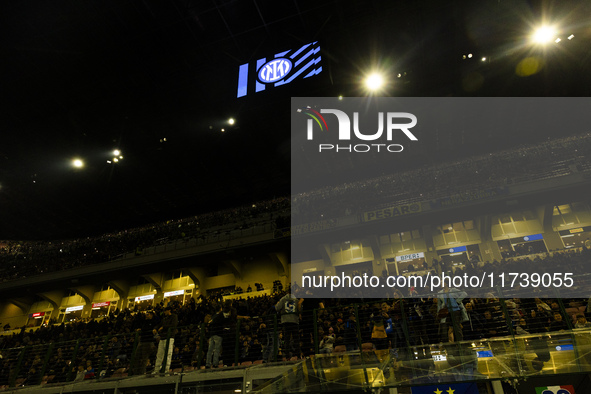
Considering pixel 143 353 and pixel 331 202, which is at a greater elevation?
pixel 331 202

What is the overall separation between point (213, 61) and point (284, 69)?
13.9ft

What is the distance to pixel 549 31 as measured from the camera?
1195 cm

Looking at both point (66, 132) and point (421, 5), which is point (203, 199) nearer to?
point (66, 132)

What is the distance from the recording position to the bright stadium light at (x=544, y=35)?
1185 centimetres

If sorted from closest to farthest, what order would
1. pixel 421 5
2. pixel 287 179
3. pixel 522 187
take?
1. pixel 421 5
2. pixel 522 187
3. pixel 287 179

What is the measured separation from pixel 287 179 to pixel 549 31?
1588 cm

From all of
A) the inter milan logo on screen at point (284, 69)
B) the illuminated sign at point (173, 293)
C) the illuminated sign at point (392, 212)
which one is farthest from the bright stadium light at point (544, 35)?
the illuminated sign at point (173, 293)

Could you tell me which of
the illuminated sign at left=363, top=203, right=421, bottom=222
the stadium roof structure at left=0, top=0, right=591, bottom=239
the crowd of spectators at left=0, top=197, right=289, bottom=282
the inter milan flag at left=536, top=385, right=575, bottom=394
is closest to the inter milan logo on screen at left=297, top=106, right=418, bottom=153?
the stadium roof structure at left=0, top=0, right=591, bottom=239

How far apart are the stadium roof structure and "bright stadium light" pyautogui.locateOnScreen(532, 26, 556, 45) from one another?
1.03 feet

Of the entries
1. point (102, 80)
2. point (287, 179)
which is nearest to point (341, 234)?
point (287, 179)

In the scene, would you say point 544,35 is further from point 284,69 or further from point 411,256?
point 411,256

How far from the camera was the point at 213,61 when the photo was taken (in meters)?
13.3

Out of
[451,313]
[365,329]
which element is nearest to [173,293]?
[365,329]

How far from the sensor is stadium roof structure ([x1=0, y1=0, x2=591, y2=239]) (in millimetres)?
11711
